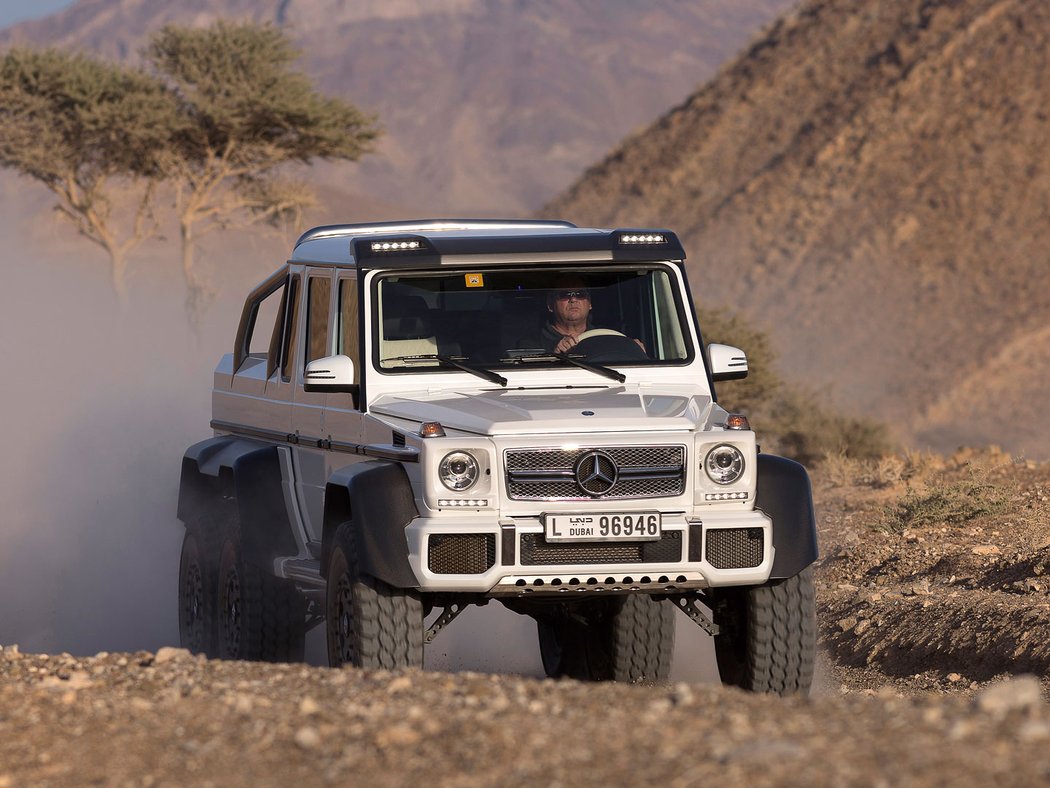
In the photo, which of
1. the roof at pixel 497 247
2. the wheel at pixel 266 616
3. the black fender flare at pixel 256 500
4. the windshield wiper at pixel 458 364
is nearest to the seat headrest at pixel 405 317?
the windshield wiper at pixel 458 364

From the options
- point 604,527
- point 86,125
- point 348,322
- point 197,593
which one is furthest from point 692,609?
point 86,125

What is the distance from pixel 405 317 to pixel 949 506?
6.45m

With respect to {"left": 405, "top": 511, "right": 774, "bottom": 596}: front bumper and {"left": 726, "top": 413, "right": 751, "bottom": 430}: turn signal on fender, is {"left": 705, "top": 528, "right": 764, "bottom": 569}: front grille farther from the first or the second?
{"left": 726, "top": 413, "right": 751, "bottom": 430}: turn signal on fender

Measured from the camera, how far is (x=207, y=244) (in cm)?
6981

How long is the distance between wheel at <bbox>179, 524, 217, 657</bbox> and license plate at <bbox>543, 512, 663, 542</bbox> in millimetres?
3131

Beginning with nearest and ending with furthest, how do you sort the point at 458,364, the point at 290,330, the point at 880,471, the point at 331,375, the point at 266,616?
the point at 331,375
the point at 458,364
the point at 266,616
the point at 290,330
the point at 880,471

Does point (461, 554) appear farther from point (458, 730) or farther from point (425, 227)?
point (425, 227)

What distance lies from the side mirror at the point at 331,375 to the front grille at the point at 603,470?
1.14m

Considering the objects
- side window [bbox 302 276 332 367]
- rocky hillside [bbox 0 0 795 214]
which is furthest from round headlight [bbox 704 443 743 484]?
rocky hillside [bbox 0 0 795 214]

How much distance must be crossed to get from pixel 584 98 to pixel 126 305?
15055 centimetres

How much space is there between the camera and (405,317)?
8.11 metres

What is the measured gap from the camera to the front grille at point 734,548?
711 centimetres

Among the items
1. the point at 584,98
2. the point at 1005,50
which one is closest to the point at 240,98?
the point at 1005,50

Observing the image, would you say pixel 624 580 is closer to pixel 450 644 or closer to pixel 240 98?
pixel 450 644
